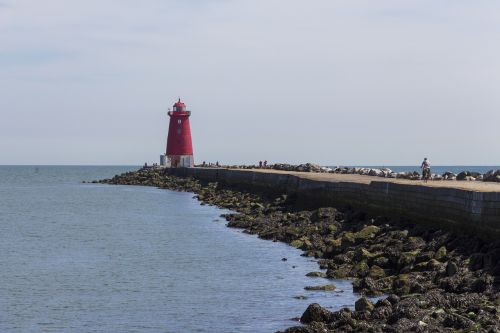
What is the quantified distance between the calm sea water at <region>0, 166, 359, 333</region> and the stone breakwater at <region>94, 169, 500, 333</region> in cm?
81

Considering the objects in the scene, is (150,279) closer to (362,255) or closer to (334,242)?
(362,255)

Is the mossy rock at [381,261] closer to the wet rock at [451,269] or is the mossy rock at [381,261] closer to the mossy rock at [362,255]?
the mossy rock at [362,255]

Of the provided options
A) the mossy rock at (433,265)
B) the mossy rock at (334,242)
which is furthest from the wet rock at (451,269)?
the mossy rock at (334,242)

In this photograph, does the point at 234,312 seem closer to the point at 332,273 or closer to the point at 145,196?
the point at 332,273

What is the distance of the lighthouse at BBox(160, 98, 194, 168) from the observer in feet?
253

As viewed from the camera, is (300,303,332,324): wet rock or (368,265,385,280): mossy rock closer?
(300,303,332,324): wet rock

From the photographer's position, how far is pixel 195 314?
17047mm

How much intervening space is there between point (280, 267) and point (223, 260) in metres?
2.81

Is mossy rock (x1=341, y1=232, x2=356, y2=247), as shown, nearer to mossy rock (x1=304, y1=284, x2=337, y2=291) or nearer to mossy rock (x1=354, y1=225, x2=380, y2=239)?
mossy rock (x1=354, y1=225, x2=380, y2=239)

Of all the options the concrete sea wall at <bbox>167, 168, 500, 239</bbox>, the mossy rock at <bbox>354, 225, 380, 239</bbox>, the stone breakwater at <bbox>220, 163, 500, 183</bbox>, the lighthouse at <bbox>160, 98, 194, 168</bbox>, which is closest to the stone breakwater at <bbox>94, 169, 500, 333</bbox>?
the mossy rock at <bbox>354, 225, 380, 239</bbox>

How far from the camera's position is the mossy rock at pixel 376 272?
19.4 metres

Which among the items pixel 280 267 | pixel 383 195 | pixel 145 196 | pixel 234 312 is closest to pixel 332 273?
pixel 280 267

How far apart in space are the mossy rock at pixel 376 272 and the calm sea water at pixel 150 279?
2.04 feet

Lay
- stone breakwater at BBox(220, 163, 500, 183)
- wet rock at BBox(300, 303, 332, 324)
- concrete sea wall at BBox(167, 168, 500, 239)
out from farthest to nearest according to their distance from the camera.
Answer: stone breakwater at BBox(220, 163, 500, 183) → concrete sea wall at BBox(167, 168, 500, 239) → wet rock at BBox(300, 303, 332, 324)
